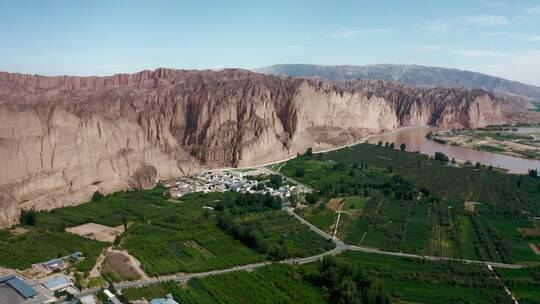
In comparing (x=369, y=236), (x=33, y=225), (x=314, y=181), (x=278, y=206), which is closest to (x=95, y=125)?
(x=33, y=225)

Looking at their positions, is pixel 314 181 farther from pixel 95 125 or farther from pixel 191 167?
pixel 95 125

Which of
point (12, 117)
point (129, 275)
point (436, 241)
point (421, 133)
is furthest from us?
point (421, 133)

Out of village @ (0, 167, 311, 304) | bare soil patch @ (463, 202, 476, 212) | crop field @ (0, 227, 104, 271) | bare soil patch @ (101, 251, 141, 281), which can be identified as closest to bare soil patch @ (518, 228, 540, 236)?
bare soil patch @ (463, 202, 476, 212)

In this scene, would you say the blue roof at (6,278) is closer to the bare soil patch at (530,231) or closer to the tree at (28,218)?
the tree at (28,218)

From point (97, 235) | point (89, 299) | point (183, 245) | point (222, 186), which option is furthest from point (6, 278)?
point (222, 186)

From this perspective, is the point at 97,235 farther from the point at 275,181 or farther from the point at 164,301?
the point at 275,181

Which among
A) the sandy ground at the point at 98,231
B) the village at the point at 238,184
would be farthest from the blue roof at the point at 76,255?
the village at the point at 238,184
